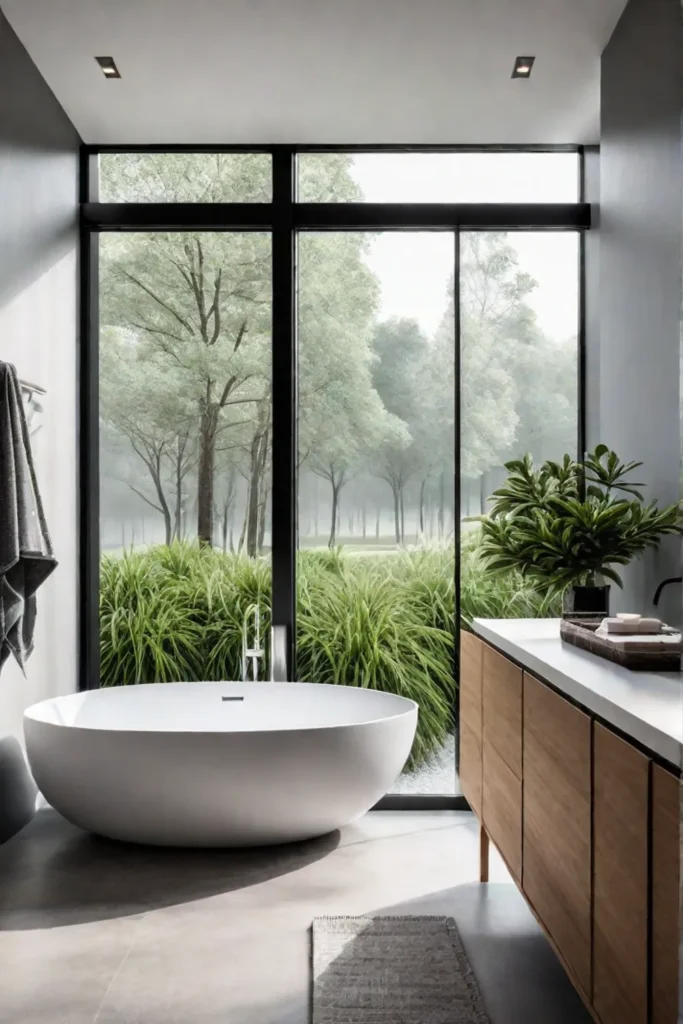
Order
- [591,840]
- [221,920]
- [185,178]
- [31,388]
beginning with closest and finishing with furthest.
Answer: [591,840] < [221,920] < [31,388] < [185,178]

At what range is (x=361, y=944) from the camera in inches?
103

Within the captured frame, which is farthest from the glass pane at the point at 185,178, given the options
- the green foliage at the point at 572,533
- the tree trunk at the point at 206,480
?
the green foliage at the point at 572,533

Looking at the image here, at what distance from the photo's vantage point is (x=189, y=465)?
13.5 feet

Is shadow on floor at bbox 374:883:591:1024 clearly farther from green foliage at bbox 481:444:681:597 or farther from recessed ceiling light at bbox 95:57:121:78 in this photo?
recessed ceiling light at bbox 95:57:121:78

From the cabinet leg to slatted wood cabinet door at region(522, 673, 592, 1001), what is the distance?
28.4 inches

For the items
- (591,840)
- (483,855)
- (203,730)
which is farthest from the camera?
(203,730)

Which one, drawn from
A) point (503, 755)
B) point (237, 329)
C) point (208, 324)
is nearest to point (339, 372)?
point (237, 329)

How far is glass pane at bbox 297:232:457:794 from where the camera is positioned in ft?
13.2

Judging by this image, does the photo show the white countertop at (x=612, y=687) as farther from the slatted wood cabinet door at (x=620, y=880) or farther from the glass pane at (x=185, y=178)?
the glass pane at (x=185, y=178)

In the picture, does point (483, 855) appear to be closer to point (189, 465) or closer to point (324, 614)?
point (324, 614)

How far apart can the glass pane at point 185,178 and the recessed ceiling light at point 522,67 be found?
46.4 inches

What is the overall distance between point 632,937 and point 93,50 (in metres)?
3.36

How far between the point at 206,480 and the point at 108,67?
1.67 m

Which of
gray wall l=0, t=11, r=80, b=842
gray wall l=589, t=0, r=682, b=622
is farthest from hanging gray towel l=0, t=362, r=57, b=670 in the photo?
gray wall l=589, t=0, r=682, b=622
